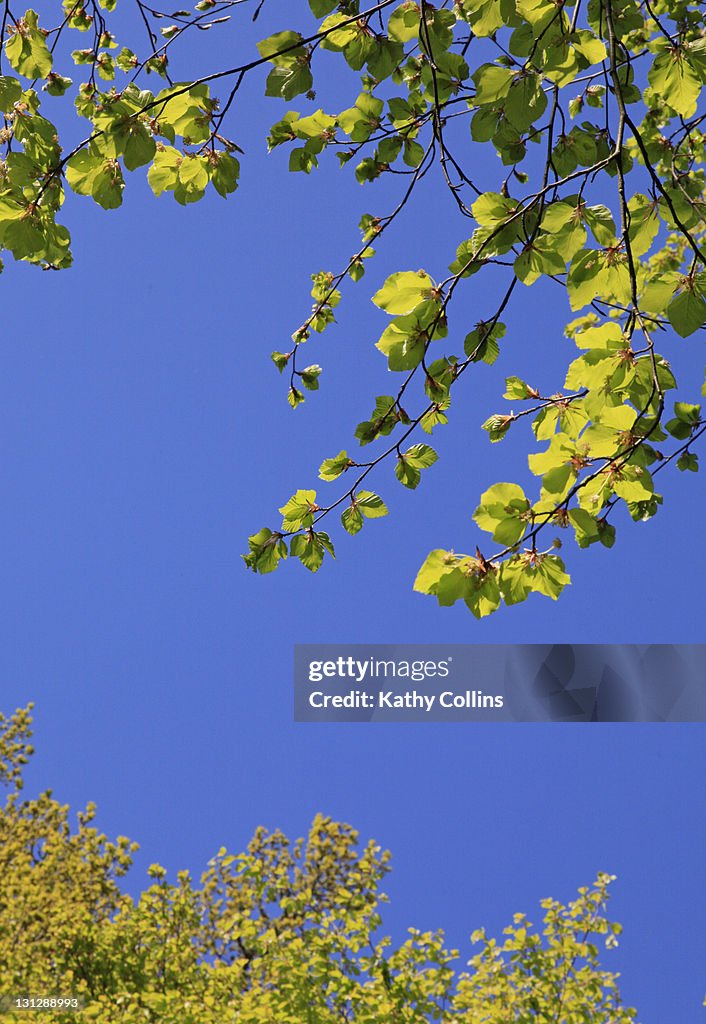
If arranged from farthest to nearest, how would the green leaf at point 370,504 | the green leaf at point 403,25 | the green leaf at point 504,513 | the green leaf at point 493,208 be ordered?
the green leaf at point 370,504
the green leaf at point 403,25
the green leaf at point 493,208
the green leaf at point 504,513

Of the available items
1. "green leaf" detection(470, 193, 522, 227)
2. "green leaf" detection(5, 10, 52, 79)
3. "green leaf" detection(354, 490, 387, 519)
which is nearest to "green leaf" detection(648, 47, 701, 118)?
"green leaf" detection(470, 193, 522, 227)

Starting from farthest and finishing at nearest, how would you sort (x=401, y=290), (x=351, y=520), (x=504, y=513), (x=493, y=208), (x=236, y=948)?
1. (x=236, y=948)
2. (x=351, y=520)
3. (x=493, y=208)
4. (x=401, y=290)
5. (x=504, y=513)

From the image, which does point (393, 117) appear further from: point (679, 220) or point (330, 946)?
point (330, 946)

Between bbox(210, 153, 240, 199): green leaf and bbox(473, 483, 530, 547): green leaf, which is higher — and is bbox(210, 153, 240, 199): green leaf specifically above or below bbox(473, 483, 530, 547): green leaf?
above

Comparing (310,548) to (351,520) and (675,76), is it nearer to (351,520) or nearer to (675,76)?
(351,520)

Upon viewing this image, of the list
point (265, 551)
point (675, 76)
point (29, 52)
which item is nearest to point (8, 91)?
point (29, 52)

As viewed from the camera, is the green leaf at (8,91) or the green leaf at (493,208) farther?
the green leaf at (8,91)

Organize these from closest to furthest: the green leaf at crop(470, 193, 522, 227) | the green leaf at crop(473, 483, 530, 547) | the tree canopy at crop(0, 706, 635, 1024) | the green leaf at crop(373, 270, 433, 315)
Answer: the green leaf at crop(473, 483, 530, 547), the green leaf at crop(373, 270, 433, 315), the green leaf at crop(470, 193, 522, 227), the tree canopy at crop(0, 706, 635, 1024)

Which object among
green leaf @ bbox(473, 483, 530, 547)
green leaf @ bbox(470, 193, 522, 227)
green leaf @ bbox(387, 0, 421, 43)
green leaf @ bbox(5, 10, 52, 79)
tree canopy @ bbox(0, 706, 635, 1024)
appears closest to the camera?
green leaf @ bbox(473, 483, 530, 547)

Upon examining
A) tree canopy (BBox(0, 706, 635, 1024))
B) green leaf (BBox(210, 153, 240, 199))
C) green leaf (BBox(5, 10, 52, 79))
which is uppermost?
green leaf (BBox(5, 10, 52, 79))

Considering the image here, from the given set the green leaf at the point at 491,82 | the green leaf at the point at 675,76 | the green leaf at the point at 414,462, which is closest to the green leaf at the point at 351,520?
the green leaf at the point at 414,462

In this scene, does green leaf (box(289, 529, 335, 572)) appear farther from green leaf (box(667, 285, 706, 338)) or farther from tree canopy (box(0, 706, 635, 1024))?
tree canopy (box(0, 706, 635, 1024))

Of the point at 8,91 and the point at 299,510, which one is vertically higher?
the point at 8,91

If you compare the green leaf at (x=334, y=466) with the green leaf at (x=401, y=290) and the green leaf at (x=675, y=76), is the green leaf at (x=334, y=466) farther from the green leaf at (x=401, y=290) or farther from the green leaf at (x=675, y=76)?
the green leaf at (x=675, y=76)
